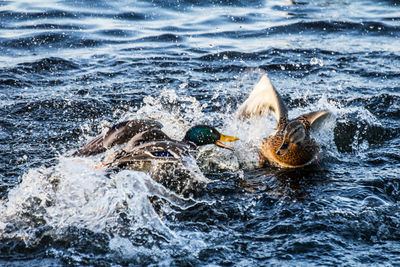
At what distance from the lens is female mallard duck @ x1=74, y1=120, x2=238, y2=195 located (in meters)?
4.70

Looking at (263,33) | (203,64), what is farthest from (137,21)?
(203,64)

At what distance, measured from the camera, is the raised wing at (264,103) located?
235 inches

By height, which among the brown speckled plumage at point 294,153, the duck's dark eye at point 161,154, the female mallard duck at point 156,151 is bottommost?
the brown speckled plumage at point 294,153

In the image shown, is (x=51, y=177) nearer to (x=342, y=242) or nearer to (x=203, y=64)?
(x=342, y=242)

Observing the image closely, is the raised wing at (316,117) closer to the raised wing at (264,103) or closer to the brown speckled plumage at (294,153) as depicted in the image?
the brown speckled plumage at (294,153)

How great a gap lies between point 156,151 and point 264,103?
6.87 ft

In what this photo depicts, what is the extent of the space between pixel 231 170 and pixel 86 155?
150cm

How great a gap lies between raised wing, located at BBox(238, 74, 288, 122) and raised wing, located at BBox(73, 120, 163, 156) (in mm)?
1346

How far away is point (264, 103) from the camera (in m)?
6.32

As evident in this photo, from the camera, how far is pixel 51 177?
4.76 m

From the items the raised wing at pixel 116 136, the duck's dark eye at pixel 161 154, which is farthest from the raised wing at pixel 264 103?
the duck's dark eye at pixel 161 154

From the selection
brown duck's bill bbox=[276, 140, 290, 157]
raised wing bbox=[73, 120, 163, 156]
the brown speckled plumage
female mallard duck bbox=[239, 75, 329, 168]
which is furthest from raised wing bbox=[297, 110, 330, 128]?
raised wing bbox=[73, 120, 163, 156]

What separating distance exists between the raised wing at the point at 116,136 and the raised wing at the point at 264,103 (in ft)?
4.42

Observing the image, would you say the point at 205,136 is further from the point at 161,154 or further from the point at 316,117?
the point at 316,117
